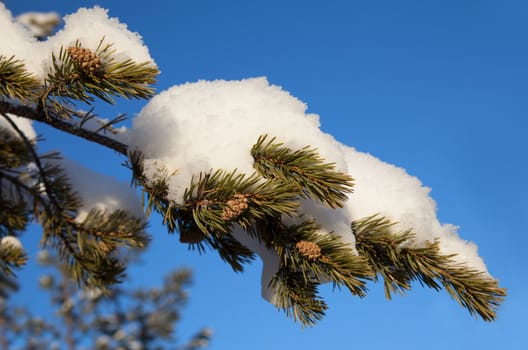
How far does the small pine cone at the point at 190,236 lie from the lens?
159 cm

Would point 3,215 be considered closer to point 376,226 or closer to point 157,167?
point 157,167

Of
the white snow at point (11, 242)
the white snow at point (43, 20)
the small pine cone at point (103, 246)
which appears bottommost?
the small pine cone at point (103, 246)

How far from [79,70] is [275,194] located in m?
0.67

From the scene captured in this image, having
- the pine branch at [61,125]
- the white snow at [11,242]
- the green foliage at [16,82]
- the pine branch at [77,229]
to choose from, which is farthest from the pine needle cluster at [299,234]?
the white snow at [11,242]

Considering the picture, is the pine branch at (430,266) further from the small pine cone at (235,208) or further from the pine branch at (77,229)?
the pine branch at (77,229)

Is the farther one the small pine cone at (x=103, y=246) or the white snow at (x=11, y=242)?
the white snow at (x=11, y=242)

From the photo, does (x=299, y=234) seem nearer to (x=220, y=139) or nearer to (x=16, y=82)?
(x=220, y=139)

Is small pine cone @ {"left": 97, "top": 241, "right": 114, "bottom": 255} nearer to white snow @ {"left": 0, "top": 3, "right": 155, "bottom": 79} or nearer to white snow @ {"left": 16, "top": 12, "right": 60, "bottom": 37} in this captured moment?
white snow @ {"left": 0, "top": 3, "right": 155, "bottom": 79}

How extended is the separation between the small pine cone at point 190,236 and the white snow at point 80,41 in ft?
1.77

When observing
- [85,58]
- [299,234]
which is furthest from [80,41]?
[299,234]

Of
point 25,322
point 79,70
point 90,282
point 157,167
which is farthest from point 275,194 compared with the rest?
point 25,322

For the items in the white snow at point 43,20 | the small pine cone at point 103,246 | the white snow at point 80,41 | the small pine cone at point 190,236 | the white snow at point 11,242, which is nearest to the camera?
the white snow at point 80,41

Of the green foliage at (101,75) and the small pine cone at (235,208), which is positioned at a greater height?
the green foliage at (101,75)

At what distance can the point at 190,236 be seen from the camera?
1.60m
